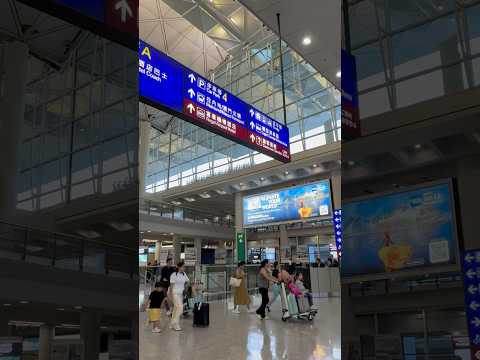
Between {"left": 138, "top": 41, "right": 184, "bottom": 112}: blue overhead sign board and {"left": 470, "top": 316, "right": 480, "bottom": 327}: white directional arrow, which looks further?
{"left": 138, "top": 41, "right": 184, "bottom": 112}: blue overhead sign board

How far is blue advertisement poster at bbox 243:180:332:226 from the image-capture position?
18.1 metres

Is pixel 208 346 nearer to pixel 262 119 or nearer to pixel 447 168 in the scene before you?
pixel 262 119

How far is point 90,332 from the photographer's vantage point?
1.46 metres

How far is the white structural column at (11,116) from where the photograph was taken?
51.7 inches

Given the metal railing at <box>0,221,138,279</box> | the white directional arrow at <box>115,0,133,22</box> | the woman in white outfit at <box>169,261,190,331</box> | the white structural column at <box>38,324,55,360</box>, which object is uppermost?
the white directional arrow at <box>115,0,133,22</box>

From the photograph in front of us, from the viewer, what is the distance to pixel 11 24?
1429mm

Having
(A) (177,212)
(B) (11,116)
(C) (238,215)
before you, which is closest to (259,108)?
(C) (238,215)

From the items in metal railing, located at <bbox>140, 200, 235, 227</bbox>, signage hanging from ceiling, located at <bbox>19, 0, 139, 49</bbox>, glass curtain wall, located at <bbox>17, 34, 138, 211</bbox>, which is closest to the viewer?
glass curtain wall, located at <bbox>17, 34, 138, 211</bbox>

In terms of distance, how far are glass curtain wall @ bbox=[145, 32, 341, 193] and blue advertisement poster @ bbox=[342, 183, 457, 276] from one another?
18.1 meters

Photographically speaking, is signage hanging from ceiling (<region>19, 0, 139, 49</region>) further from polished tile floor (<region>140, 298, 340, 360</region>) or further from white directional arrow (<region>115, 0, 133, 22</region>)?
polished tile floor (<region>140, 298, 340, 360</region>)

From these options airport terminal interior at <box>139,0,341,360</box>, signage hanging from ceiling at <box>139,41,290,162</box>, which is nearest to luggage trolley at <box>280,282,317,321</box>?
airport terminal interior at <box>139,0,341,360</box>

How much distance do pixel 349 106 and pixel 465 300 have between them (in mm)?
649

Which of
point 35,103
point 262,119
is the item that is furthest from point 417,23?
point 262,119

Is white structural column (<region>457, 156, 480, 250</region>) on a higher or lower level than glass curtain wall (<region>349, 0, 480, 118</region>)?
lower
